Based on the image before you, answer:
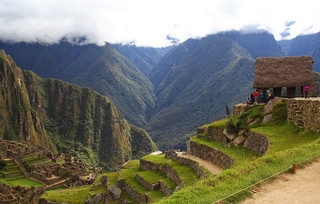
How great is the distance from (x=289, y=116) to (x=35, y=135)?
610ft

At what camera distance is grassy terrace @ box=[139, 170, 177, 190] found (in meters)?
18.3

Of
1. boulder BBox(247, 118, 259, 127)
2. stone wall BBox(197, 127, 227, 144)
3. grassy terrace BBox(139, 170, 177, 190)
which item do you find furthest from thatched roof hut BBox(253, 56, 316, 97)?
grassy terrace BBox(139, 170, 177, 190)

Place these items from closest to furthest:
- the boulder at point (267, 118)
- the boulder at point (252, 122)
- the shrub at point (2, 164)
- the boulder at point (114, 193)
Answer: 1. the boulder at point (267, 118)
2. the boulder at point (252, 122)
3. the boulder at point (114, 193)
4. the shrub at point (2, 164)

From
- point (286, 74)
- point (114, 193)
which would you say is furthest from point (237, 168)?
point (114, 193)

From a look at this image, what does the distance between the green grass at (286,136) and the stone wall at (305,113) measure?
33 centimetres

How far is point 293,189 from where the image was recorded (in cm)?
687

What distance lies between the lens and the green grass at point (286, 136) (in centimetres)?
1064

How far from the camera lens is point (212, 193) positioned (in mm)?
7246

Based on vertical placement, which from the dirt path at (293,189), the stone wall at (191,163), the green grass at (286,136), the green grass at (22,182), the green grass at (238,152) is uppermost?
the green grass at (286,136)

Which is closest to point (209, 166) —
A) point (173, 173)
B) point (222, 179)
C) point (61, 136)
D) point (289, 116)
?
point (173, 173)

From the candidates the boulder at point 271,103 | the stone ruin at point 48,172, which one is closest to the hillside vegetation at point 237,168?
the boulder at point 271,103

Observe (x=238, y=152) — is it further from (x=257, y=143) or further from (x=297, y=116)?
(x=297, y=116)

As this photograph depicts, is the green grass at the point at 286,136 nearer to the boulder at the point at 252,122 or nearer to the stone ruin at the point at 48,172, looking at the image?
the boulder at the point at 252,122

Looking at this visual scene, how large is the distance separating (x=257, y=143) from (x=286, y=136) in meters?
1.72
